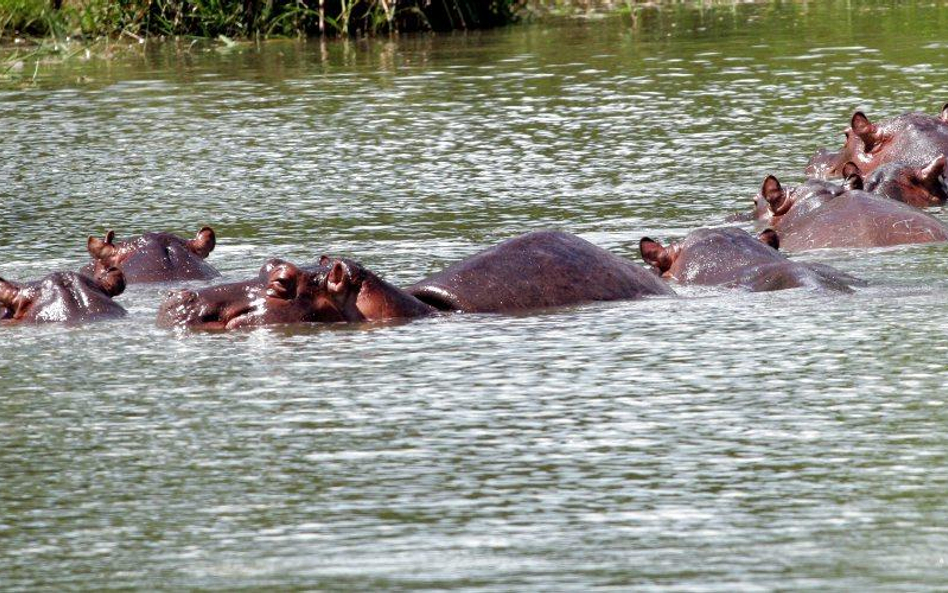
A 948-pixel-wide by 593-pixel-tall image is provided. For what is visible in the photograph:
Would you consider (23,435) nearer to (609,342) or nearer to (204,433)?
(204,433)

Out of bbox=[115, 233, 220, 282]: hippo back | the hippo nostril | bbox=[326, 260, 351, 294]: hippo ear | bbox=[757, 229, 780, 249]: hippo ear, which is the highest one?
bbox=[326, 260, 351, 294]: hippo ear

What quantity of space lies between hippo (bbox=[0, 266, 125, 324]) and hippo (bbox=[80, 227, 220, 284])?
74 cm

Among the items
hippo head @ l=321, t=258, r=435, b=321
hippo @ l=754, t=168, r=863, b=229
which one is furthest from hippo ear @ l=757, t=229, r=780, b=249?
hippo head @ l=321, t=258, r=435, b=321

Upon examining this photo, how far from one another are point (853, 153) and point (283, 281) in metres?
4.31

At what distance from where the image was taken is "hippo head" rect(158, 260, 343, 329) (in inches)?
246

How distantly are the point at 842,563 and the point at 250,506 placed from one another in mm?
1218

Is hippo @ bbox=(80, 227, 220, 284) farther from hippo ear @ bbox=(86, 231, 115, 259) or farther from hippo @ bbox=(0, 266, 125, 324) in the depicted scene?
hippo @ bbox=(0, 266, 125, 324)

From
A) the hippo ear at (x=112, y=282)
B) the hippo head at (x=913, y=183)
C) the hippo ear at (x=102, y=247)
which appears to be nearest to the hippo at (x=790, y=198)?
the hippo head at (x=913, y=183)

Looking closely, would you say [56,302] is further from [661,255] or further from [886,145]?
[886,145]

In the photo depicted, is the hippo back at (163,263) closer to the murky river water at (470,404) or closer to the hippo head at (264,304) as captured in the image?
the murky river water at (470,404)

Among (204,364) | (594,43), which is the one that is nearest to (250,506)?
(204,364)

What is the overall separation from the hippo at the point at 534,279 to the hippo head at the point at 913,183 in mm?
2269

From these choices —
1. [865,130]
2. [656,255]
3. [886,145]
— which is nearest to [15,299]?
[656,255]

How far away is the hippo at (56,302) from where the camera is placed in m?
6.57
